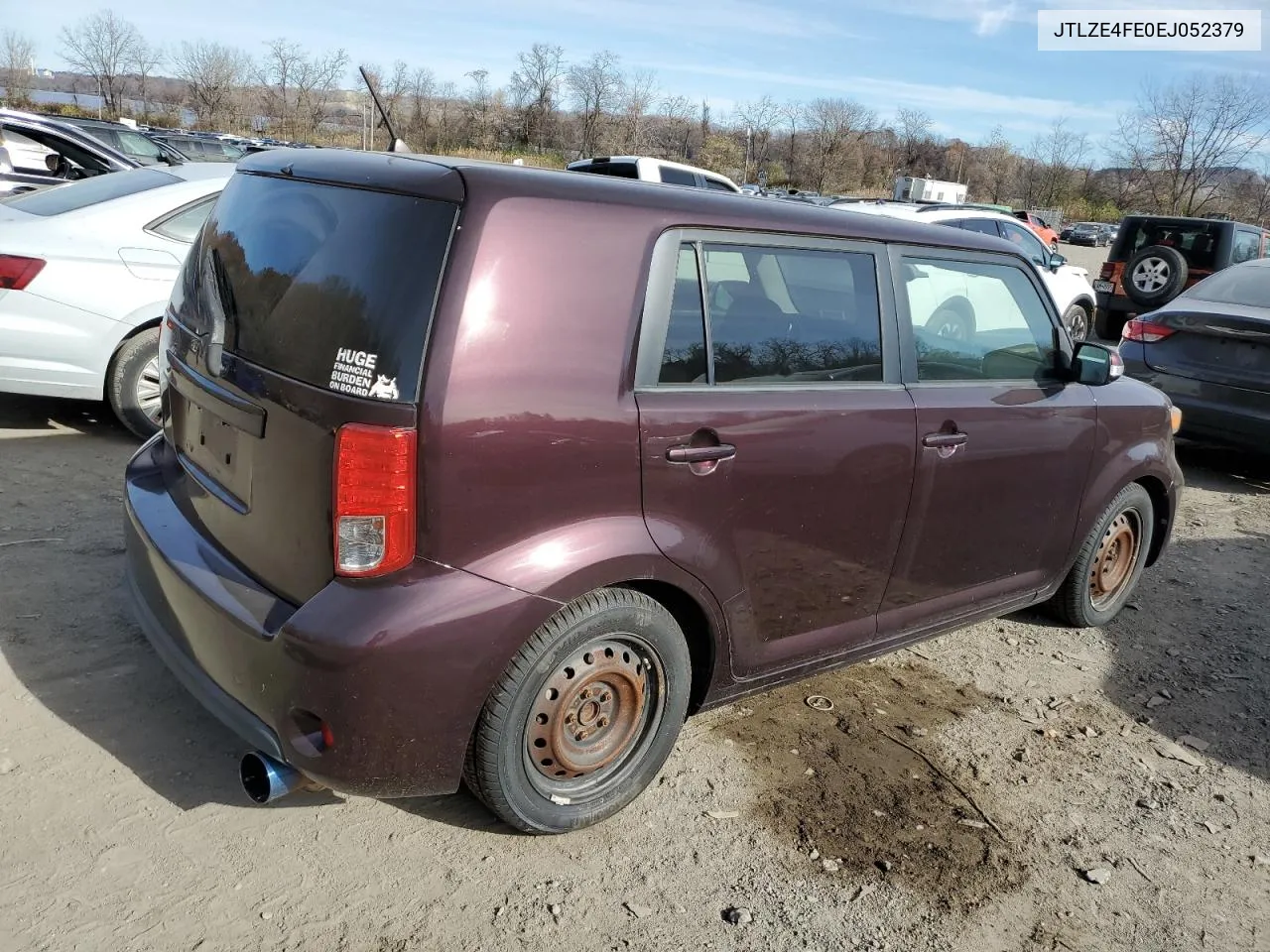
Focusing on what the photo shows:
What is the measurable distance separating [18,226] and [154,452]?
10.1 feet

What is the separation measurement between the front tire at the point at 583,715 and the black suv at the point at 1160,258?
1209 cm

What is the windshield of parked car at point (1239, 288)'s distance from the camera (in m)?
7.48

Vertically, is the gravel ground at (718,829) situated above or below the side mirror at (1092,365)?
below

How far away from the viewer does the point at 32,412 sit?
6402mm

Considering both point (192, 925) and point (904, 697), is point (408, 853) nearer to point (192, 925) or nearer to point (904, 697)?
point (192, 925)

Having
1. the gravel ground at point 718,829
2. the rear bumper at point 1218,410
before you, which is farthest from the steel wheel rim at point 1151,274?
the gravel ground at point 718,829

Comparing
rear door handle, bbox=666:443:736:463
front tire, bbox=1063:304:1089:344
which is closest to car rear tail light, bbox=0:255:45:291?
rear door handle, bbox=666:443:736:463

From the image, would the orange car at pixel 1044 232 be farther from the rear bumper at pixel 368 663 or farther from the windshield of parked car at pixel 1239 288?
the rear bumper at pixel 368 663

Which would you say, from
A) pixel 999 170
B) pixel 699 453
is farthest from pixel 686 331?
pixel 999 170

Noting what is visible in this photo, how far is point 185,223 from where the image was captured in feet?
19.4

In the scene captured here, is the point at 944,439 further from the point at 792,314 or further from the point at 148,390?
the point at 148,390

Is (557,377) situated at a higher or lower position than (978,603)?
higher

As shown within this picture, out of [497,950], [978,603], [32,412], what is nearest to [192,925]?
[497,950]

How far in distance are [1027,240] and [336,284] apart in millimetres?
11876
